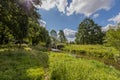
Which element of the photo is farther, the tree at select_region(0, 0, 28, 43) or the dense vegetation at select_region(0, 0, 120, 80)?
the tree at select_region(0, 0, 28, 43)

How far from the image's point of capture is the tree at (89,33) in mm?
95688

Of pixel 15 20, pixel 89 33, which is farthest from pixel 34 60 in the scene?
pixel 89 33

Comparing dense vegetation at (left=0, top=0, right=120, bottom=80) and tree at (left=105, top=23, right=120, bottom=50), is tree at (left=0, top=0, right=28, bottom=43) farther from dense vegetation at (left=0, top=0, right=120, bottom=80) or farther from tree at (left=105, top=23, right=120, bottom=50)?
tree at (left=105, top=23, right=120, bottom=50)

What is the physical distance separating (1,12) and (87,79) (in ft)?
51.5

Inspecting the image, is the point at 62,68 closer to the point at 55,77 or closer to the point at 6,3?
the point at 55,77

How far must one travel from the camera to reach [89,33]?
321ft

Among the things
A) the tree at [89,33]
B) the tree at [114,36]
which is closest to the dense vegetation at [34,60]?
the tree at [114,36]

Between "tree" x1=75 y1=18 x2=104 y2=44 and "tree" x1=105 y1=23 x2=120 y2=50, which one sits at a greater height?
"tree" x1=75 y1=18 x2=104 y2=44

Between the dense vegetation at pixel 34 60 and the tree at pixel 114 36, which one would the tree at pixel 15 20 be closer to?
the dense vegetation at pixel 34 60

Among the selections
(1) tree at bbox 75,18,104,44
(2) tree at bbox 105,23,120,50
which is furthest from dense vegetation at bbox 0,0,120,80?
(1) tree at bbox 75,18,104,44

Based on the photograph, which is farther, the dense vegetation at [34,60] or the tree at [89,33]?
the tree at [89,33]

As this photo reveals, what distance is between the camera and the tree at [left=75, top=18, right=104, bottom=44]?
95.7 meters

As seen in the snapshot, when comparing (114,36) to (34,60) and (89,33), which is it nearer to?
(34,60)

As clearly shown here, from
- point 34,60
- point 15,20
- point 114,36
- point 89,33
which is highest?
point 89,33
